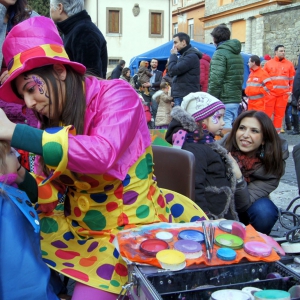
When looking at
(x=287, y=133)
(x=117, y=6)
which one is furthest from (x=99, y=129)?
(x=117, y=6)

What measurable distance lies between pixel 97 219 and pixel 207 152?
1.14 meters

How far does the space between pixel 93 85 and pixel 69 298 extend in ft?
2.45

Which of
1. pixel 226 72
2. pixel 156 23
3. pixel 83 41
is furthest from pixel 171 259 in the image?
pixel 156 23

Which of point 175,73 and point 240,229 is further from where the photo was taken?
point 175,73

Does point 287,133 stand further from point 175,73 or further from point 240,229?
point 240,229

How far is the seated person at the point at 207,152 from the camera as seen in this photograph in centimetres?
255

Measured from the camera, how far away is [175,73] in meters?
6.18

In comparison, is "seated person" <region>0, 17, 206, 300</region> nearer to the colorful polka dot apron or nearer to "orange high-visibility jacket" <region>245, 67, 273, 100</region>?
the colorful polka dot apron

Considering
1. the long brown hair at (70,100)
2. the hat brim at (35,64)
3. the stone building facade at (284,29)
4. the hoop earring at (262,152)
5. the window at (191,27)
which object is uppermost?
the window at (191,27)

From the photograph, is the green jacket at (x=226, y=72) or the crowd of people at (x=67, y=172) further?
the green jacket at (x=226, y=72)

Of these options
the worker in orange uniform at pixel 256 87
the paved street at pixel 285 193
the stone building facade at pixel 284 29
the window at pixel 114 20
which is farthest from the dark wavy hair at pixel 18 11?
the window at pixel 114 20

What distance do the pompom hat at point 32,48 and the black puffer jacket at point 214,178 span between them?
123 centimetres

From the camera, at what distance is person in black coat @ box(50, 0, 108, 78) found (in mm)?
3094

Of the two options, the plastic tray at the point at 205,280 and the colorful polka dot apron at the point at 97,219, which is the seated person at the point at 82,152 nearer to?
the colorful polka dot apron at the point at 97,219
